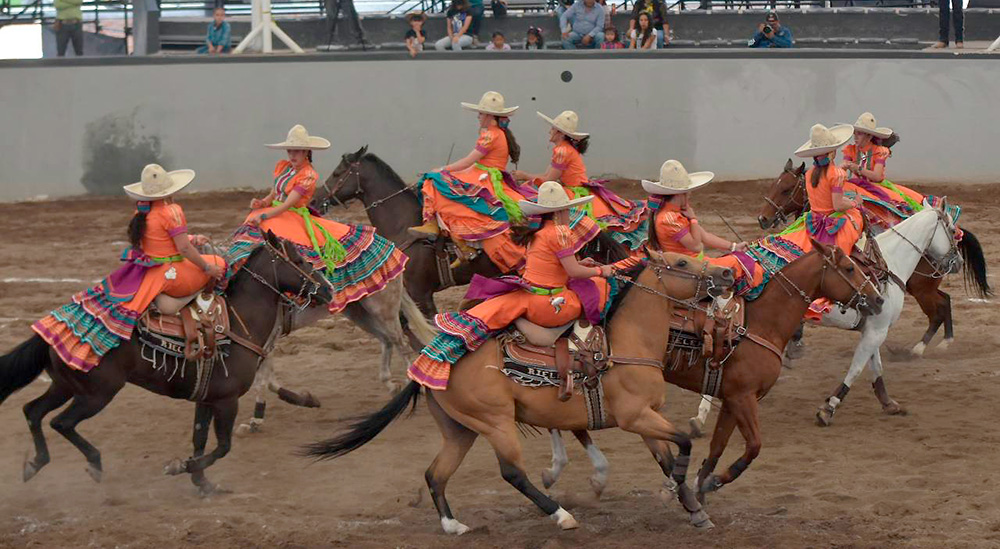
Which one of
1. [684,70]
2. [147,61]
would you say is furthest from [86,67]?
[684,70]

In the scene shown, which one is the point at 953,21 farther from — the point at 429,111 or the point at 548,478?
the point at 548,478

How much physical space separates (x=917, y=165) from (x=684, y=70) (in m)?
3.80

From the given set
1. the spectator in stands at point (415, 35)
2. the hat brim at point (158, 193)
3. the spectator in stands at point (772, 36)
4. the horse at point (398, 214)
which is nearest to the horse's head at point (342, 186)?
the horse at point (398, 214)

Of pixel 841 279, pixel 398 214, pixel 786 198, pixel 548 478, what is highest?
pixel 786 198

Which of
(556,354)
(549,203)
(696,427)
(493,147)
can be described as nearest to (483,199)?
(493,147)

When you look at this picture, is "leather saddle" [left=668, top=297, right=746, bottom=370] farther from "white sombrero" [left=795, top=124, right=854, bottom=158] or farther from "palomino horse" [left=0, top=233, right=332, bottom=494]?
"palomino horse" [left=0, top=233, right=332, bottom=494]

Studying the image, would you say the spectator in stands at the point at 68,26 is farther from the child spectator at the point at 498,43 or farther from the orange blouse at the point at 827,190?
the orange blouse at the point at 827,190

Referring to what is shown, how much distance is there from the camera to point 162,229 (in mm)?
8242

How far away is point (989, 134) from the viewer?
62.2 ft

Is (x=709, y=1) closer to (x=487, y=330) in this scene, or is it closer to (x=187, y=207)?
(x=187, y=207)

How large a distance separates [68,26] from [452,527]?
15.5 metres

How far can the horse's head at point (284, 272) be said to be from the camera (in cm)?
885

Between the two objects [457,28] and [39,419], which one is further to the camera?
[457,28]

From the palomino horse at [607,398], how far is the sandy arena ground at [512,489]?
0.40 meters
